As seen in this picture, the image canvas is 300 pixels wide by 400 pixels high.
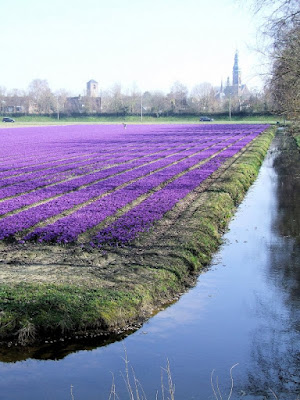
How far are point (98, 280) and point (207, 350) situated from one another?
3246 mm

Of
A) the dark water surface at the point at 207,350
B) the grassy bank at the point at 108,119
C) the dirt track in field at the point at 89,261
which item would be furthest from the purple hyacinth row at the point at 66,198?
the grassy bank at the point at 108,119

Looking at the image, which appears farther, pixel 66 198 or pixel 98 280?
pixel 66 198

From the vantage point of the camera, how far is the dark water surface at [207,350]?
25.6 ft

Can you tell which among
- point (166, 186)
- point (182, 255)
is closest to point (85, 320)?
point (182, 255)

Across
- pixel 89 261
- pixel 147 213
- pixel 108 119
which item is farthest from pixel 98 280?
pixel 108 119

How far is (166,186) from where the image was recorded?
1008 inches

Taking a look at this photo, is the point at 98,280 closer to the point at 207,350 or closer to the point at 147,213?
the point at 207,350

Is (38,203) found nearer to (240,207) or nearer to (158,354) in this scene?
(240,207)

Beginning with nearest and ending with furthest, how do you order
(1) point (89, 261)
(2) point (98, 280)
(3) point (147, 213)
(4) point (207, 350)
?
(4) point (207, 350)
(2) point (98, 280)
(1) point (89, 261)
(3) point (147, 213)

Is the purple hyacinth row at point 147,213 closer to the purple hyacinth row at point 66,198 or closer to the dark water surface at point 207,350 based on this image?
the purple hyacinth row at point 66,198

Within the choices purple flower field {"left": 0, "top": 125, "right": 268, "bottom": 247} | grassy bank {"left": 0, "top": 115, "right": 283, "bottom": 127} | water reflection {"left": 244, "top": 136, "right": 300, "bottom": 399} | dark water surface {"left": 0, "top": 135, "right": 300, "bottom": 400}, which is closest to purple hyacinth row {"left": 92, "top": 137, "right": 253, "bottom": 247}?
purple flower field {"left": 0, "top": 125, "right": 268, "bottom": 247}

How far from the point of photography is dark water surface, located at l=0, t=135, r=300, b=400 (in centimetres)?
779

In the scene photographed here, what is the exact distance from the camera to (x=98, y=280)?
11.6m

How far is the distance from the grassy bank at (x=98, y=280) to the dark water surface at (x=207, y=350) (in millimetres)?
455
